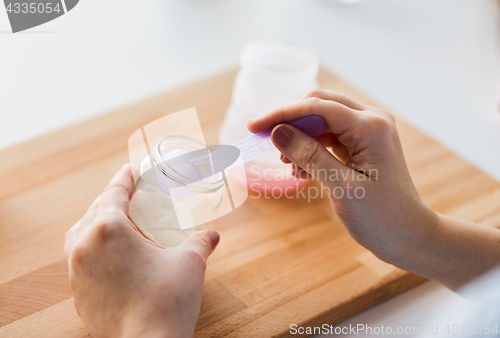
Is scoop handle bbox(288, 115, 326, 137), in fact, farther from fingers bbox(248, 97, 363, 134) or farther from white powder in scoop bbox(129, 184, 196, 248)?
white powder in scoop bbox(129, 184, 196, 248)

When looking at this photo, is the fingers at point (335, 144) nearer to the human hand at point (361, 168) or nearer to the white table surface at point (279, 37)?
the human hand at point (361, 168)

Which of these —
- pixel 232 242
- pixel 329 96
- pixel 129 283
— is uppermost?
pixel 329 96

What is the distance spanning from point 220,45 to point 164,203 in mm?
718

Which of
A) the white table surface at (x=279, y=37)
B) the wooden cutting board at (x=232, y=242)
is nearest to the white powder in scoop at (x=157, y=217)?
the wooden cutting board at (x=232, y=242)

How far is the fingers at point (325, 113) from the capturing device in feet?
1.86

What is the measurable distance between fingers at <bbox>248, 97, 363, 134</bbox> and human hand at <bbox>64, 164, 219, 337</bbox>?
0.73 feet

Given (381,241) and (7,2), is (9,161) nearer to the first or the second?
(7,2)

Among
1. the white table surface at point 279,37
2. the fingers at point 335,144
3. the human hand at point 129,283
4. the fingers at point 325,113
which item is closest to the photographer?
the human hand at point 129,283

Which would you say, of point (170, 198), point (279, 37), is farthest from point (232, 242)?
point (279, 37)

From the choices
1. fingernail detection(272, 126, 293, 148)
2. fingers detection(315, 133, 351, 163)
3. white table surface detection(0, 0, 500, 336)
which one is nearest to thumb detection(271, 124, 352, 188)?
fingernail detection(272, 126, 293, 148)

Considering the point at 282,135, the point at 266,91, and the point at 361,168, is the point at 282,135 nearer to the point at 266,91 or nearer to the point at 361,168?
the point at 361,168

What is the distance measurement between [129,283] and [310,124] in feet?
0.98

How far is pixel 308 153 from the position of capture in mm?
562

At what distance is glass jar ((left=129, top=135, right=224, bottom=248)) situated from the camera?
21.8 inches
